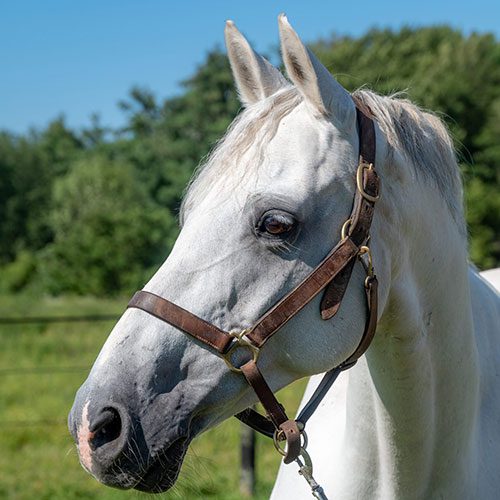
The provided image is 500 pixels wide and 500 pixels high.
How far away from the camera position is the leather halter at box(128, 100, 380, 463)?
5.68 feet

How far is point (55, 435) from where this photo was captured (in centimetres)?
780

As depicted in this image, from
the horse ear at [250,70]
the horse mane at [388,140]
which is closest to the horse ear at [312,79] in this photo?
the horse mane at [388,140]

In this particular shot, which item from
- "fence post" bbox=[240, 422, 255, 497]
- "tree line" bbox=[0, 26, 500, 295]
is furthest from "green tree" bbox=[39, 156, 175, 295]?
"fence post" bbox=[240, 422, 255, 497]

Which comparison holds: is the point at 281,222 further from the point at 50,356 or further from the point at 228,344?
the point at 50,356

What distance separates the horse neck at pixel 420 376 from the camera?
78.5 inches

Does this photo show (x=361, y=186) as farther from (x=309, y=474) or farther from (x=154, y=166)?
(x=154, y=166)

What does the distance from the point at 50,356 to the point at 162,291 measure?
1052 centimetres

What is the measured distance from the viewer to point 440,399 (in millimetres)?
2100

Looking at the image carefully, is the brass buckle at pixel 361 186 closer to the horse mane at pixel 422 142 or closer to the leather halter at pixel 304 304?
the leather halter at pixel 304 304

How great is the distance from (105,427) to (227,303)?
15.3 inches

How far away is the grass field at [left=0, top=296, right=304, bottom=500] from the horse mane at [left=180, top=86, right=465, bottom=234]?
706 mm

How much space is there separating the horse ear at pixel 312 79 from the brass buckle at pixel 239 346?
59cm

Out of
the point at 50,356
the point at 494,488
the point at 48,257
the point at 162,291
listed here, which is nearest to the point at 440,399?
the point at 494,488

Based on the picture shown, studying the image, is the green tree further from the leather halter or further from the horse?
the leather halter
